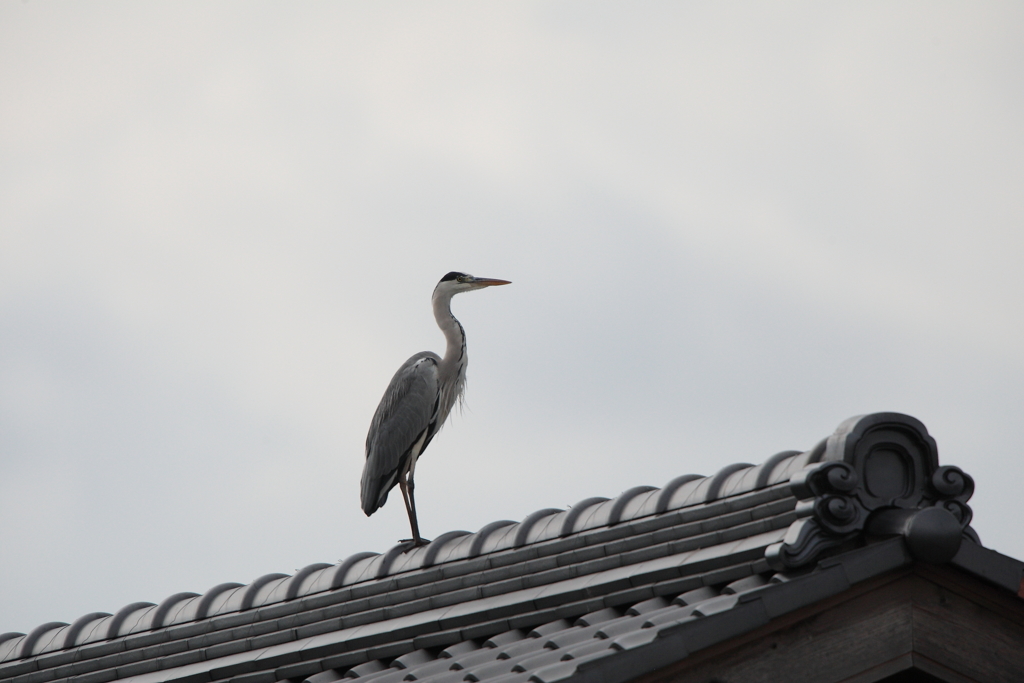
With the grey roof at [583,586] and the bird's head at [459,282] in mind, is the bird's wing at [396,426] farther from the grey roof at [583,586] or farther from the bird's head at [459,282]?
the grey roof at [583,586]

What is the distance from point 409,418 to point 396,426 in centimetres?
12

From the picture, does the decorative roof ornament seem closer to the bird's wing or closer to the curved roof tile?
the curved roof tile

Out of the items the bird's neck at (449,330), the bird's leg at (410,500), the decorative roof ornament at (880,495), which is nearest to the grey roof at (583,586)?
the decorative roof ornament at (880,495)

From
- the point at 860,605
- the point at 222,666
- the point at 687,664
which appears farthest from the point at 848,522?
the point at 222,666

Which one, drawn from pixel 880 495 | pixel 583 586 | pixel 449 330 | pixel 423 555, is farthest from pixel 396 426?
pixel 880 495

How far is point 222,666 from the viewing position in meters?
6.11

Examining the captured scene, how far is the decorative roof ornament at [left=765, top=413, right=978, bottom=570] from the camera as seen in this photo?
10.9 ft

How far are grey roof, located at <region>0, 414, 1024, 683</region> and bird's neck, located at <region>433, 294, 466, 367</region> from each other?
302 cm

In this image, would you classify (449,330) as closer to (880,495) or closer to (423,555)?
(423,555)

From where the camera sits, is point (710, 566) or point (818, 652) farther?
point (710, 566)

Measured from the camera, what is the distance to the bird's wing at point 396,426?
900 centimetres

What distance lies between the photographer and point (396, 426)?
29.9 ft

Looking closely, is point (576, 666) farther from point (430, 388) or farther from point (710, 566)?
point (430, 388)

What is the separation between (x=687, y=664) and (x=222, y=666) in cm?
364
